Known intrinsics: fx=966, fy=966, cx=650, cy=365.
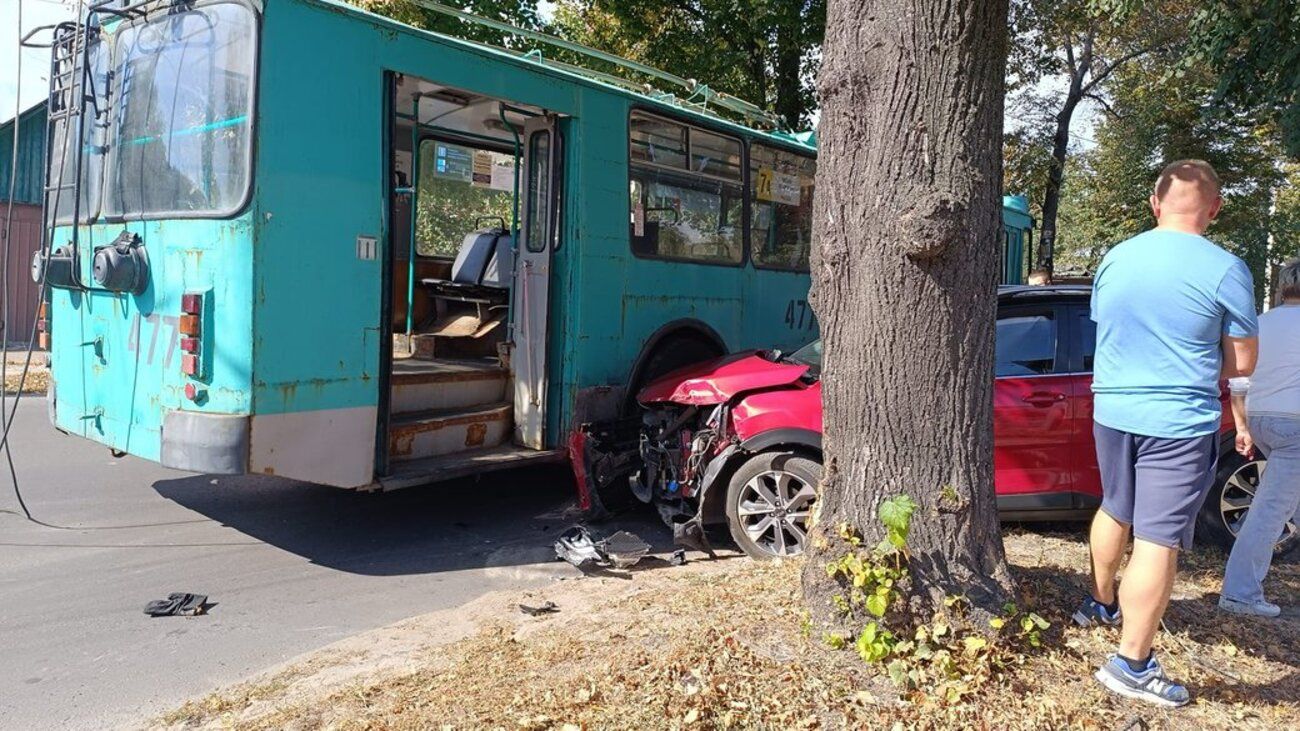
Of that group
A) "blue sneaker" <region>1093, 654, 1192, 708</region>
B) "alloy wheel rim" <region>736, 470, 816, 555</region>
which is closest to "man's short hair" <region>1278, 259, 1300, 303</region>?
"blue sneaker" <region>1093, 654, 1192, 708</region>

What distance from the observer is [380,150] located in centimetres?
552

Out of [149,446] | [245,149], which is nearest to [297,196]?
[245,149]

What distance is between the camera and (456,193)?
31.0 feet

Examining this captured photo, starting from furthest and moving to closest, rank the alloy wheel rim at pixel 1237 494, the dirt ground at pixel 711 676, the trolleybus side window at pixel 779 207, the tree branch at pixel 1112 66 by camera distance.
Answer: the tree branch at pixel 1112 66
the trolleybus side window at pixel 779 207
the alloy wheel rim at pixel 1237 494
the dirt ground at pixel 711 676

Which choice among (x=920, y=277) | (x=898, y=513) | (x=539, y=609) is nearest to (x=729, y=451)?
(x=539, y=609)

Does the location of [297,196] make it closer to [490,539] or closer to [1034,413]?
[490,539]

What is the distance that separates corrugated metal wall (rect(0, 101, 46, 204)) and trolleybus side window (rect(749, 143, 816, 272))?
16.4 m

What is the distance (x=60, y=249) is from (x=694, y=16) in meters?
10.5

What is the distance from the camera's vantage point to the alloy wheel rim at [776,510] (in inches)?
222

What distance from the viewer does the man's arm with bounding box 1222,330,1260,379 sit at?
139 inches

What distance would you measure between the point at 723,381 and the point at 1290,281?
3083mm

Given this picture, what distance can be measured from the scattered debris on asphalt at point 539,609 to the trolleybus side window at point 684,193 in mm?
3245

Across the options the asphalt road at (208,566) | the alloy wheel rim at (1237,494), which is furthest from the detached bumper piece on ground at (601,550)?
the alloy wheel rim at (1237,494)

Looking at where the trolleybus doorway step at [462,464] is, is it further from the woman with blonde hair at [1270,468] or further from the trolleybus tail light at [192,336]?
the woman with blonde hair at [1270,468]
